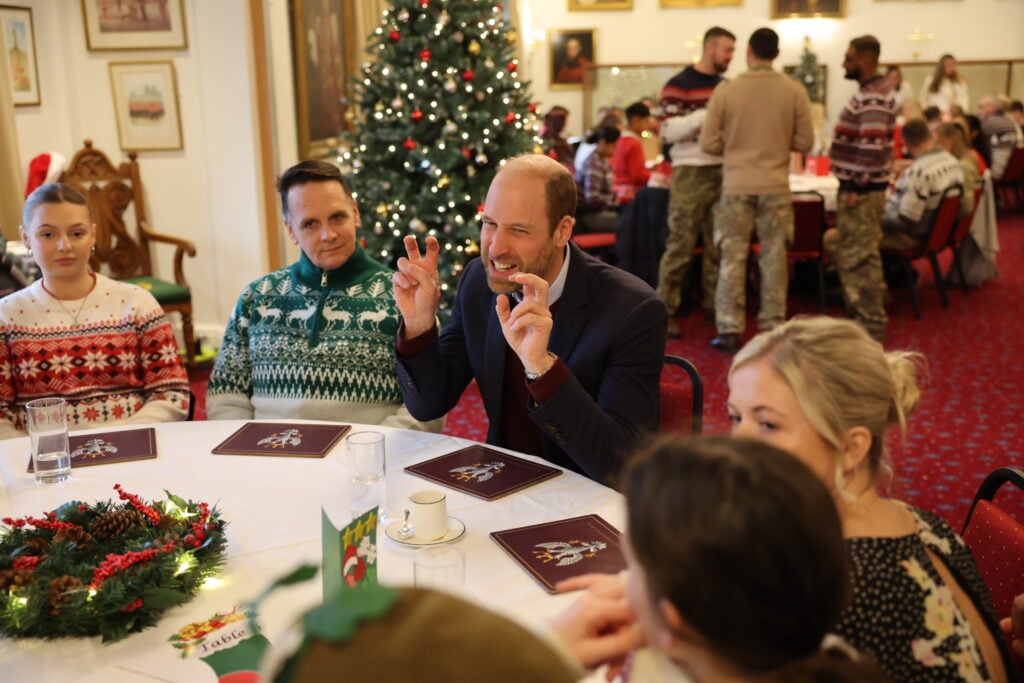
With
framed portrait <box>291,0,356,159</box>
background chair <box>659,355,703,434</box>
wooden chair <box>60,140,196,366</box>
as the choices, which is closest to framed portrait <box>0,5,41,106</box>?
A: wooden chair <box>60,140,196,366</box>

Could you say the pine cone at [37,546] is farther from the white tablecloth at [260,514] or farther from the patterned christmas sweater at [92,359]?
the patterned christmas sweater at [92,359]

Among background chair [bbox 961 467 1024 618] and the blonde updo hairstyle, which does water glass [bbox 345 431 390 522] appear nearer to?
the blonde updo hairstyle

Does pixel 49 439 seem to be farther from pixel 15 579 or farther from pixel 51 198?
pixel 51 198

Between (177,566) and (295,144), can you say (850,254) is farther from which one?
(177,566)

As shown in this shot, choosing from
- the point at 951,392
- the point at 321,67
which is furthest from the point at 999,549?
the point at 321,67

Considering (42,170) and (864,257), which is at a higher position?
(42,170)

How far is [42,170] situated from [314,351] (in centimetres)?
332

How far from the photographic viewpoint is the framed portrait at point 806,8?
12.6 meters

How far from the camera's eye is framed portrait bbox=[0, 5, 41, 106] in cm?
513

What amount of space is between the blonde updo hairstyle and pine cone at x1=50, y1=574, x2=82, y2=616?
112 cm

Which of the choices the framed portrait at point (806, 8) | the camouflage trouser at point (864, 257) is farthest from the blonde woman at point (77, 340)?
the framed portrait at point (806, 8)

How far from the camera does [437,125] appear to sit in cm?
530

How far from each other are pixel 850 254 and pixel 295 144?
146 inches

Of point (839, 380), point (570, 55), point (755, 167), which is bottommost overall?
point (839, 380)
